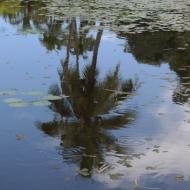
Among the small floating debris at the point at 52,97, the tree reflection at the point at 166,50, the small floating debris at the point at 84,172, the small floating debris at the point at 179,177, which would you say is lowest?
the tree reflection at the point at 166,50

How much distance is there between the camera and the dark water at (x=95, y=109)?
237 inches

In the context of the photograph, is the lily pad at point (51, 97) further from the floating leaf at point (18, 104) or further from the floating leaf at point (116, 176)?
the floating leaf at point (116, 176)

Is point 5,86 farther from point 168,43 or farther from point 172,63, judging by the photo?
point 168,43

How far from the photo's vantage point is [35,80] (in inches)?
403

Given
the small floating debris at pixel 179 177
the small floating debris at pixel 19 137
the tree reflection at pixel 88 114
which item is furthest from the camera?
the small floating debris at pixel 19 137

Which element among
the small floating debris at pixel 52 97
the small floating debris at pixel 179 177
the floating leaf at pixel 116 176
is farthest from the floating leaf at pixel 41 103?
the small floating debris at pixel 179 177

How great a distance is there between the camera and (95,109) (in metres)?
8.45

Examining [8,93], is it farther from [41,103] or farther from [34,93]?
[41,103]

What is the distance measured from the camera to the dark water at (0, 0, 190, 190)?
602 centimetres

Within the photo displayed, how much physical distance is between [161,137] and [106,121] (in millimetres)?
1077

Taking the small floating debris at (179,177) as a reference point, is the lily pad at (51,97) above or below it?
below

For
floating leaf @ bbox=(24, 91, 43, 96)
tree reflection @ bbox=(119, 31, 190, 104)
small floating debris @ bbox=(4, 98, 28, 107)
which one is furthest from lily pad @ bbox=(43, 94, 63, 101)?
tree reflection @ bbox=(119, 31, 190, 104)

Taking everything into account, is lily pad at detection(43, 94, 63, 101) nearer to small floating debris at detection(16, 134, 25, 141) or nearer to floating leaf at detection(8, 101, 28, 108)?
floating leaf at detection(8, 101, 28, 108)

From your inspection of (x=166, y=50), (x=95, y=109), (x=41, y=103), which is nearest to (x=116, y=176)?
(x=95, y=109)
